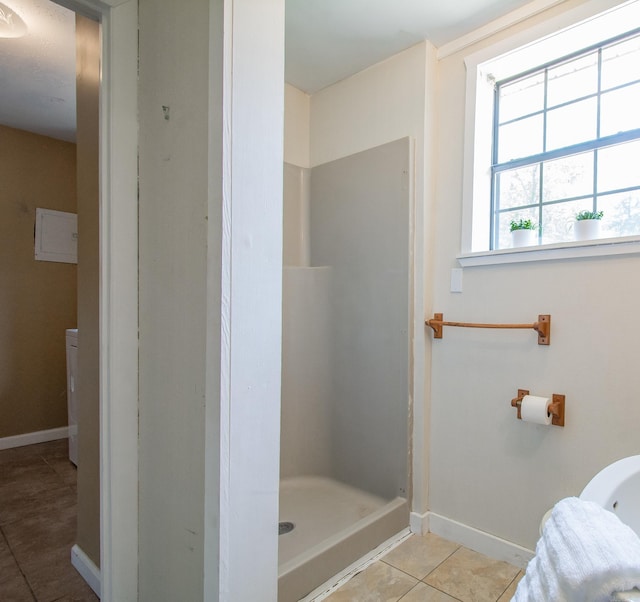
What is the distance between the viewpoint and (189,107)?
106 cm

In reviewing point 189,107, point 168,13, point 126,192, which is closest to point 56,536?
point 126,192

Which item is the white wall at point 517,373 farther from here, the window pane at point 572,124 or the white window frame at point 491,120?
the window pane at point 572,124

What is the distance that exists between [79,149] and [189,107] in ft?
2.61

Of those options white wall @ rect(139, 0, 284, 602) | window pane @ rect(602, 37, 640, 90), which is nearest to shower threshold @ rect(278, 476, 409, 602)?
white wall @ rect(139, 0, 284, 602)

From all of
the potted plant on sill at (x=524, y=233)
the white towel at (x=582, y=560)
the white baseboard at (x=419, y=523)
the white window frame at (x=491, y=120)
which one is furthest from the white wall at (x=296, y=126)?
the white towel at (x=582, y=560)

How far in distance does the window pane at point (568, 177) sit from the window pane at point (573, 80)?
27 cm

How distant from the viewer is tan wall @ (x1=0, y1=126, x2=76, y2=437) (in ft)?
9.79

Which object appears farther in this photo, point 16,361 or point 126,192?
point 16,361

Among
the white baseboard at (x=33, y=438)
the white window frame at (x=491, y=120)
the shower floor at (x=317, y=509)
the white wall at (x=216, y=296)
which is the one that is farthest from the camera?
the white baseboard at (x=33, y=438)

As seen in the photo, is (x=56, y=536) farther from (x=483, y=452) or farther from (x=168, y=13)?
(x=168, y=13)

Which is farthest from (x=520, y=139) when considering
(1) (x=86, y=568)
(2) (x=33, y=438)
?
(2) (x=33, y=438)

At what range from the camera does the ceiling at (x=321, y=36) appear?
1.68 metres

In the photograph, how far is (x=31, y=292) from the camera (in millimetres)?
3115

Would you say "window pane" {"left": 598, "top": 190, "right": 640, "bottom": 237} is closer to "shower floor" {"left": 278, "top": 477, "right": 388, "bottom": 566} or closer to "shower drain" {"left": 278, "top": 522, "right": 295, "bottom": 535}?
"shower floor" {"left": 278, "top": 477, "right": 388, "bottom": 566}
